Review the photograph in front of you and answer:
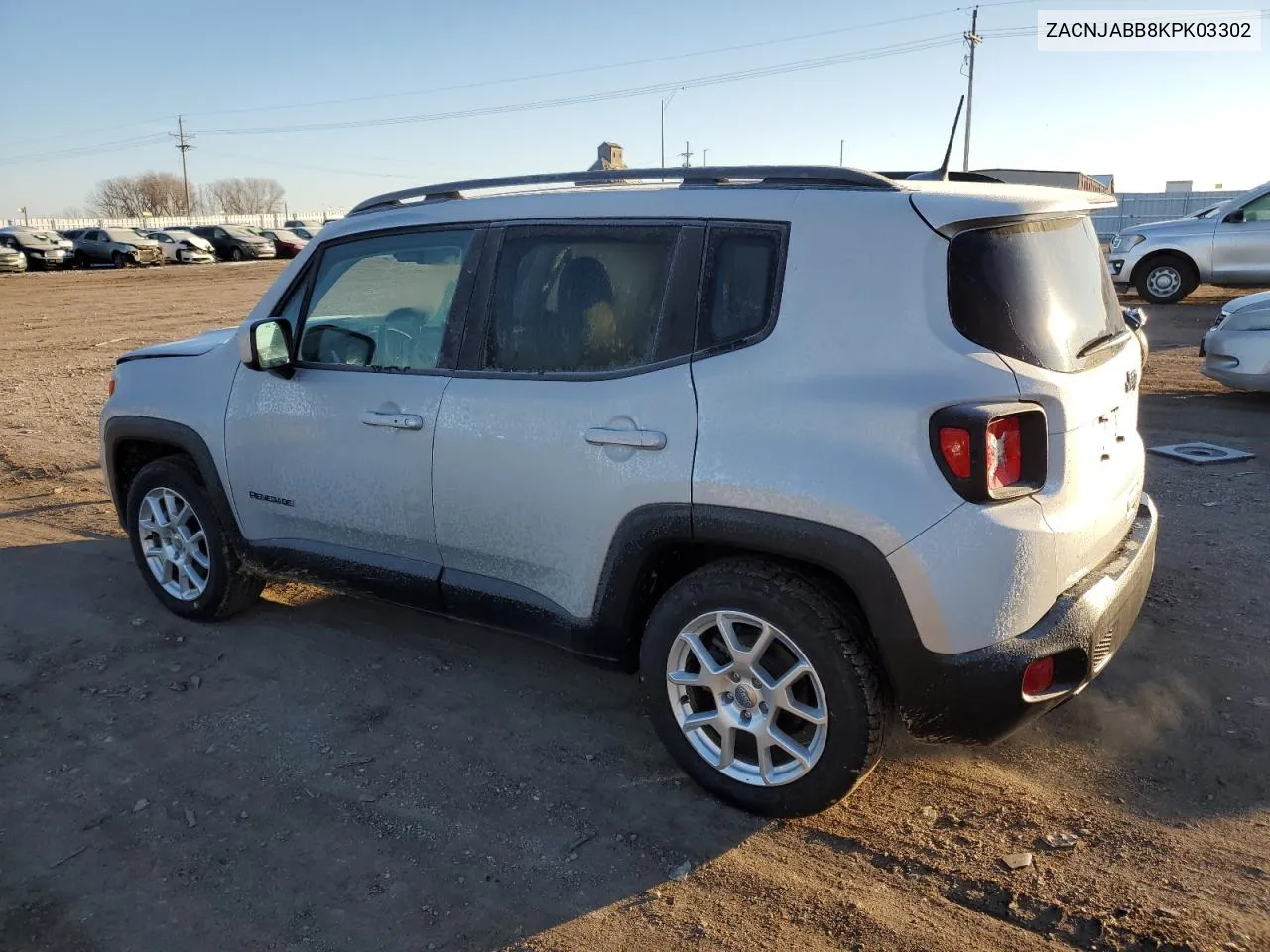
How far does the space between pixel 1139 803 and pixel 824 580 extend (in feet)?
4.10

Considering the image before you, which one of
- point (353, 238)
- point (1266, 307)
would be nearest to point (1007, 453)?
point (353, 238)

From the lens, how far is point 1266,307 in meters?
7.98

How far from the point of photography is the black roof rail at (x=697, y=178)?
298 cm

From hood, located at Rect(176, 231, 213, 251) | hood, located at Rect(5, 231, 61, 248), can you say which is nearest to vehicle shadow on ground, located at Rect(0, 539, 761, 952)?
hood, located at Rect(5, 231, 61, 248)

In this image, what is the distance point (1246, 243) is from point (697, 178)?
13.9 meters

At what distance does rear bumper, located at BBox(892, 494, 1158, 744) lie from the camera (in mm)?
2664

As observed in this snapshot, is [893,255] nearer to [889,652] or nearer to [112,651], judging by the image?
[889,652]

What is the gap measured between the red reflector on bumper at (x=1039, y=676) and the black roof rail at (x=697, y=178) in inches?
54.6

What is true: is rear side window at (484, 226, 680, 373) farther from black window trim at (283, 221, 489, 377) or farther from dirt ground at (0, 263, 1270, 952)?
dirt ground at (0, 263, 1270, 952)

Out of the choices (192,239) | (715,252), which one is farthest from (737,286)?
(192,239)

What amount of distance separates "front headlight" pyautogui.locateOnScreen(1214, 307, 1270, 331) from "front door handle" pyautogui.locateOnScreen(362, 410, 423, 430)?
24.1 ft

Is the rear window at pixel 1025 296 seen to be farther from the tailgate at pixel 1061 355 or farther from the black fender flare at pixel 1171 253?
the black fender flare at pixel 1171 253

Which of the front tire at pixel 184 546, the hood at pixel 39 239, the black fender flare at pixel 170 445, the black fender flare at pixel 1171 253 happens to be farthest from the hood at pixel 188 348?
the hood at pixel 39 239

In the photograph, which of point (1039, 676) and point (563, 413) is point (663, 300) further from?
point (1039, 676)
